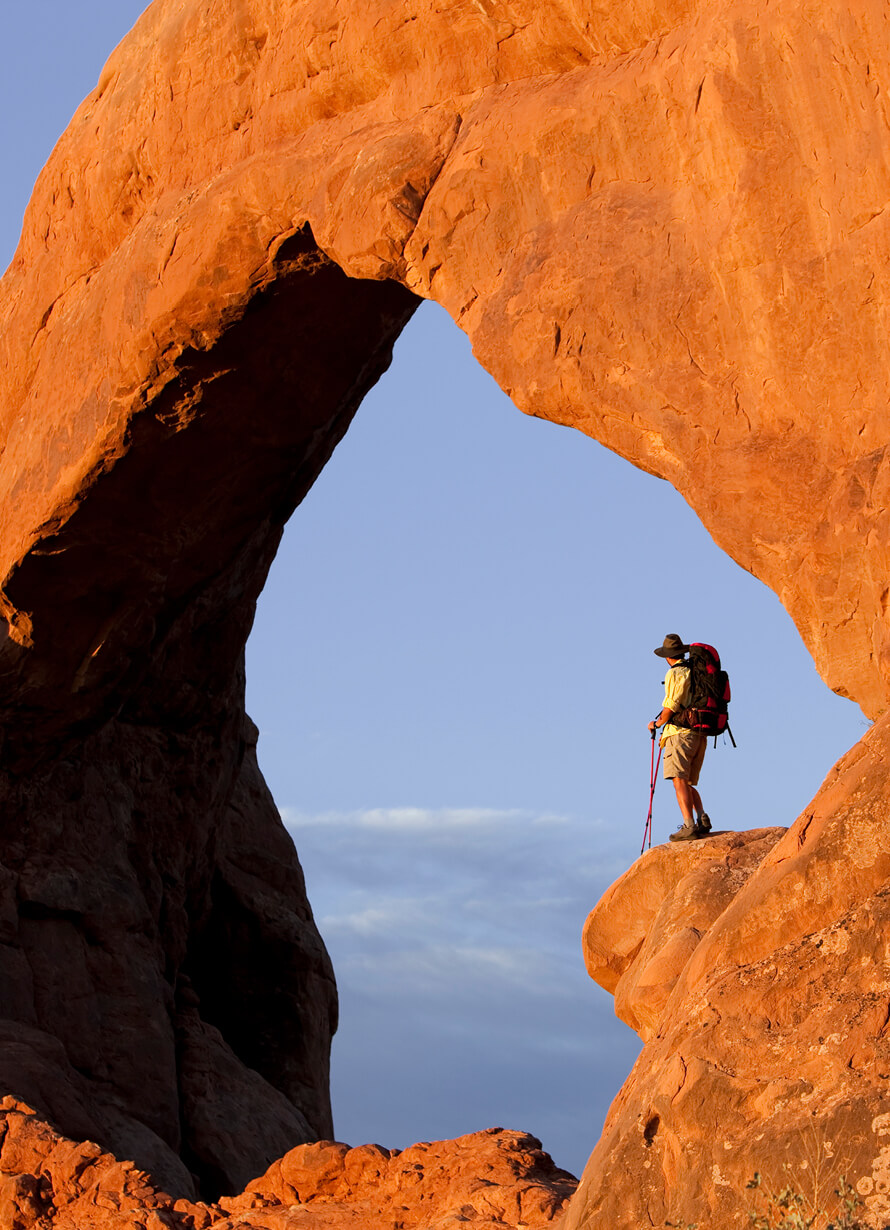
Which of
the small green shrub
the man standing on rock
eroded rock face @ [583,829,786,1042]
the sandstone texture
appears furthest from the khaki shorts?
the small green shrub

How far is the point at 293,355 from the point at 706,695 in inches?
124

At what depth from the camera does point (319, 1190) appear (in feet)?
26.1

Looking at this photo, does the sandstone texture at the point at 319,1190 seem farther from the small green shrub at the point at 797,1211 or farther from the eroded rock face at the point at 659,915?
the small green shrub at the point at 797,1211

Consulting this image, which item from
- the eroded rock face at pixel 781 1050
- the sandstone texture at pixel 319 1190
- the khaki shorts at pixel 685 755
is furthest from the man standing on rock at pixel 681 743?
the eroded rock face at pixel 781 1050

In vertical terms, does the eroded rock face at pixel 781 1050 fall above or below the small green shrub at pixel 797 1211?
above

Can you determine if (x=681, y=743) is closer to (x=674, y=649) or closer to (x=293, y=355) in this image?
(x=674, y=649)

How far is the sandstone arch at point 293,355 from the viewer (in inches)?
259

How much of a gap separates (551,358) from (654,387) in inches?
21.1

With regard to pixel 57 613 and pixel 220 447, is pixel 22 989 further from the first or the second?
pixel 220 447

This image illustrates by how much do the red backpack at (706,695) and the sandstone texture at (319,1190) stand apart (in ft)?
7.66

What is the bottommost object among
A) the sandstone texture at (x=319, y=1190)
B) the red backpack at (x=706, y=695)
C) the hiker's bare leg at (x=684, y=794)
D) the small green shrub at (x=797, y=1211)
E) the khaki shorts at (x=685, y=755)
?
the small green shrub at (x=797, y=1211)

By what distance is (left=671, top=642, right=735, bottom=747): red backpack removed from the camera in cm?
873

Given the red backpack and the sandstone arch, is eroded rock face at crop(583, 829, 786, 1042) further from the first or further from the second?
the sandstone arch

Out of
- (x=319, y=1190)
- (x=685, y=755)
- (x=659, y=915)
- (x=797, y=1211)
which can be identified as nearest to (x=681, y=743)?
(x=685, y=755)
